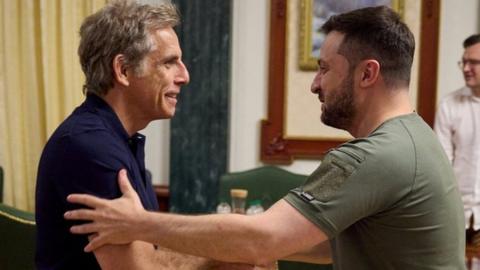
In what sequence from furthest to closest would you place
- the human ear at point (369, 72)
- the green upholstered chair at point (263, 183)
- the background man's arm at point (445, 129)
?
the background man's arm at point (445, 129) < the green upholstered chair at point (263, 183) < the human ear at point (369, 72)

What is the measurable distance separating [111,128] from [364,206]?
642 millimetres

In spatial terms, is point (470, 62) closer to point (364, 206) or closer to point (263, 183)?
point (263, 183)

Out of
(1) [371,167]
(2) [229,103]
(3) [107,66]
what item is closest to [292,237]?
(1) [371,167]

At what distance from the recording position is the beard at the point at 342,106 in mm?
1429

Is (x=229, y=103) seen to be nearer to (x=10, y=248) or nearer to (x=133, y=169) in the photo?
(x=10, y=248)

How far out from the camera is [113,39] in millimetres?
1492

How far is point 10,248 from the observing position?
2178mm

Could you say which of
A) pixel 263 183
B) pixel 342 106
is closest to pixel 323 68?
pixel 342 106

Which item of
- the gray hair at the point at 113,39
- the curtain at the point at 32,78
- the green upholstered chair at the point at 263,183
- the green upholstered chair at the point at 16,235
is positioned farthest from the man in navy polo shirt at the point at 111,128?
the curtain at the point at 32,78

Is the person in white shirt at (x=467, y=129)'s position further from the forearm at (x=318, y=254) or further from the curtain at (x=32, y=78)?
the curtain at (x=32, y=78)

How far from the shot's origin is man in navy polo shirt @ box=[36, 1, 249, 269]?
1.29 metres

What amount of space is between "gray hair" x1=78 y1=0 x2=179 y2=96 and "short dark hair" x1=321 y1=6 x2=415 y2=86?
20.7 inches

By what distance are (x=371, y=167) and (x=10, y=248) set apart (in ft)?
5.06

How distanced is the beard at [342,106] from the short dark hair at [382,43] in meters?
0.06
